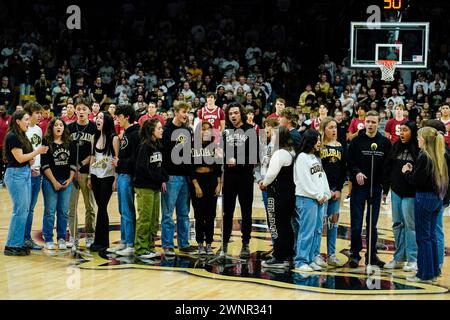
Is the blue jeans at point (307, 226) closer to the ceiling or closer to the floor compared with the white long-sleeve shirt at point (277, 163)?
closer to the floor

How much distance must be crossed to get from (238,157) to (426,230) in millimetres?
2412

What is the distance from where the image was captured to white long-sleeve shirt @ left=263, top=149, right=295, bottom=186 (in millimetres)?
8516

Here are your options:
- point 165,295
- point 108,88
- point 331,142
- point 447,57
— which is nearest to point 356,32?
point 447,57

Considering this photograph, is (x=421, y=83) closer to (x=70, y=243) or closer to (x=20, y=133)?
(x=70, y=243)

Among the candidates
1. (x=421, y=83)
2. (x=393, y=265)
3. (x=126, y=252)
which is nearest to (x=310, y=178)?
(x=393, y=265)

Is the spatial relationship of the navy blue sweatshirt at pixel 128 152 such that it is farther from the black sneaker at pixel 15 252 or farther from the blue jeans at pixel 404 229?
the blue jeans at pixel 404 229

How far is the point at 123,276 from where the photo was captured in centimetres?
802

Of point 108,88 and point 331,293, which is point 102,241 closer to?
point 331,293

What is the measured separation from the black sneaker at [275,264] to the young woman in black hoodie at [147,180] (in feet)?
4.36

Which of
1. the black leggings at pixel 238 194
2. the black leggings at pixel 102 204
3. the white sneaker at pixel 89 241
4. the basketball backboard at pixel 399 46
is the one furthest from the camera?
the basketball backboard at pixel 399 46

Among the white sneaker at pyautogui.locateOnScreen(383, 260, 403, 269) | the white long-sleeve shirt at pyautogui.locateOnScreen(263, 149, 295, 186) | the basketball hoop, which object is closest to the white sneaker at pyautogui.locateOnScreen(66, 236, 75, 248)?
the white long-sleeve shirt at pyautogui.locateOnScreen(263, 149, 295, 186)

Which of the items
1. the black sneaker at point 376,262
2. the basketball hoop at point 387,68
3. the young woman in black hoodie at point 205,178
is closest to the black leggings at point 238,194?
the young woman in black hoodie at point 205,178

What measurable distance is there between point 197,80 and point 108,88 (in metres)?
2.49

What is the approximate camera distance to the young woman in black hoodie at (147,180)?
29.0ft
